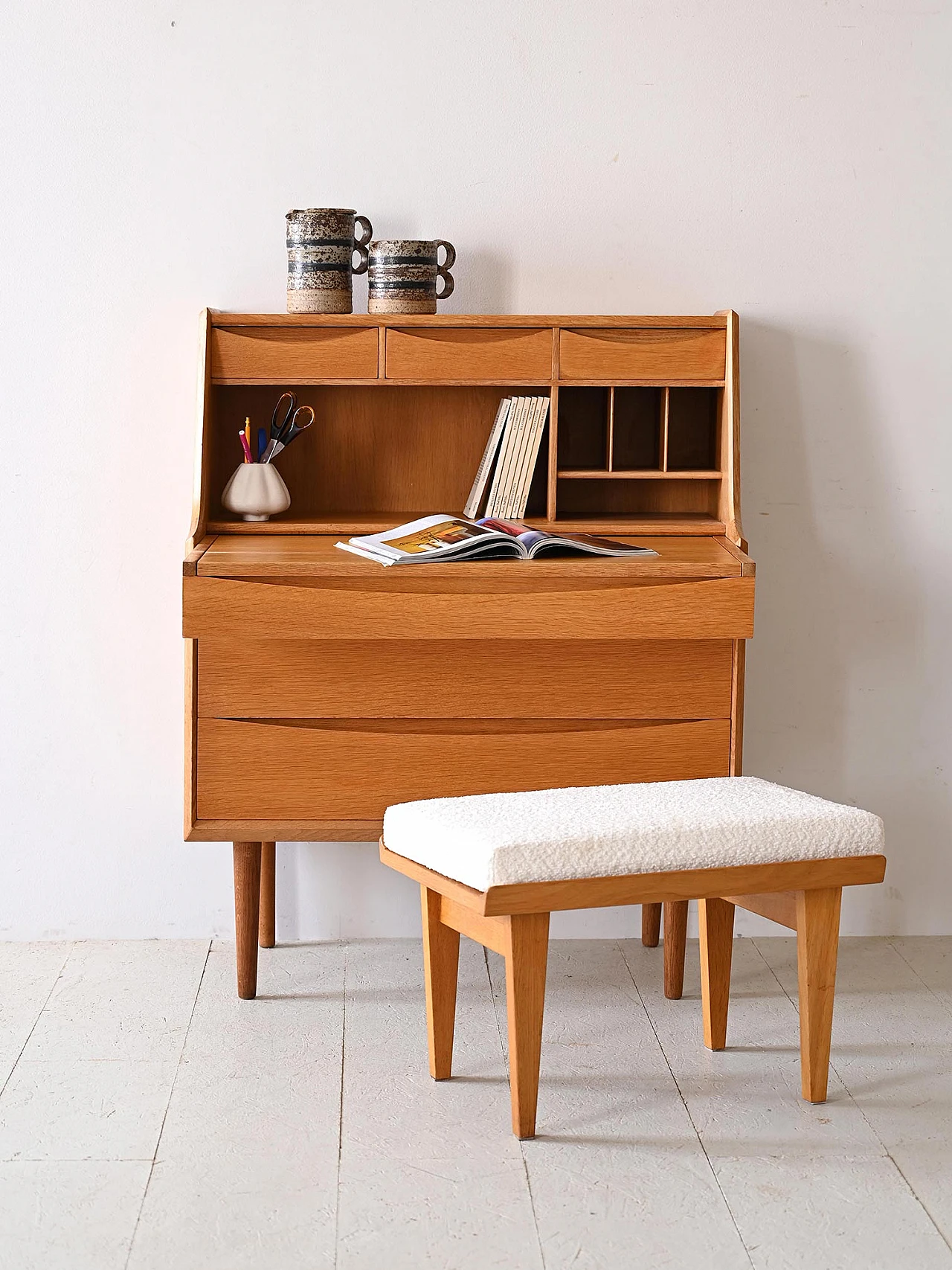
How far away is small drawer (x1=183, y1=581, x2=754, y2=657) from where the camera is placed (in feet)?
7.27

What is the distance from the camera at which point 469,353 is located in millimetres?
2535

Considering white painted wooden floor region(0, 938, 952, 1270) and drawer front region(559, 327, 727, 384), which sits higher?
drawer front region(559, 327, 727, 384)

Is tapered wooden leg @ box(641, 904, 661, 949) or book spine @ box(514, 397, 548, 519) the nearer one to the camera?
book spine @ box(514, 397, 548, 519)

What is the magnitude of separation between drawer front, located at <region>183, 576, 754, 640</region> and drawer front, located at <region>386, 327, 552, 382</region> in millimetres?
460

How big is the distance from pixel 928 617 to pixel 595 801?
1138 millimetres

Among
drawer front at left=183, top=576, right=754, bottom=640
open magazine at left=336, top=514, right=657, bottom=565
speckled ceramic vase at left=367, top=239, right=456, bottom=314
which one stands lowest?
drawer front at left=183, top=576, right=754, bottom=640

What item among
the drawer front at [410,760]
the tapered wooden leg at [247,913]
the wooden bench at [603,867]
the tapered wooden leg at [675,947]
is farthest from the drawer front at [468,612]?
the tapered wooden leg at [675,947]

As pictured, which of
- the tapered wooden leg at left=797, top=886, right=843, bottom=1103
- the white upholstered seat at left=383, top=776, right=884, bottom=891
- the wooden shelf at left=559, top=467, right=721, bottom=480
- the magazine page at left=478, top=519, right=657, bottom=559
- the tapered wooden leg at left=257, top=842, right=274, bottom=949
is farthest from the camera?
the tapered wooden leg at left=257, top=842, right=274, bottom=949

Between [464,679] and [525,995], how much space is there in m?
0.65

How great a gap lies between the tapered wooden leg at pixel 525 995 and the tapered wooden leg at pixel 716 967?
466 millimetres

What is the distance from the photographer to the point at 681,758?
2.38 metres

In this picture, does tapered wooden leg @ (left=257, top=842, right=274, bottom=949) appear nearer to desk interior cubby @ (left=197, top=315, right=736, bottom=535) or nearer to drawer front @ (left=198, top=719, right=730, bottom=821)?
drawer front @ (left=198, top=719, right=730, bottom=821)

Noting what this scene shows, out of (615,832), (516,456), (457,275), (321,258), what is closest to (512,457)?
(516,456)

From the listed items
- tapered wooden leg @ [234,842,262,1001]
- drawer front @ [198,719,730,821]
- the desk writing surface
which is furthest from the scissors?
tapered wooden leg @ [234,842,262,1001]
